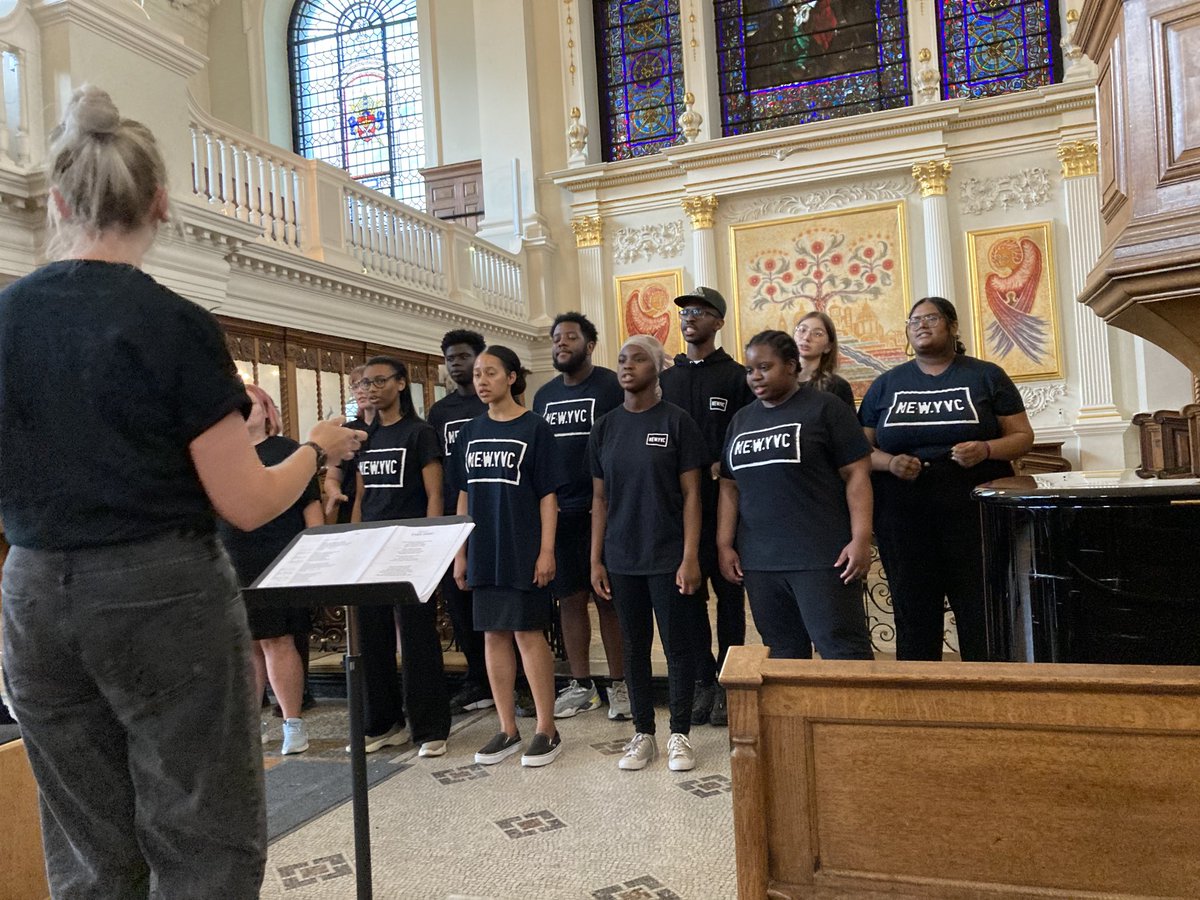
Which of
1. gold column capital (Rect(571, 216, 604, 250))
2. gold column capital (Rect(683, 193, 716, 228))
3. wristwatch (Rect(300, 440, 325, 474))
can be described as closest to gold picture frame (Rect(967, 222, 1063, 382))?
gold column capital (Rect(683, 193, 716, 228))

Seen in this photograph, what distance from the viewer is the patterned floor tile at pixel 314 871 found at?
249 cm

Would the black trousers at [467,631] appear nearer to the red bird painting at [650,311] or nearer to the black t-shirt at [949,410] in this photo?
the black t-shirt at [949,410]

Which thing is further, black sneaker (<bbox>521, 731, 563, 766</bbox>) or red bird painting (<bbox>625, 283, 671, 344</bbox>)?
red bird painting (<bbox>625, 283, 671, 344</bbox>)

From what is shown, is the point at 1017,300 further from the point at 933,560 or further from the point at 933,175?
the point at 933,560

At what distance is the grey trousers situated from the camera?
126 cm

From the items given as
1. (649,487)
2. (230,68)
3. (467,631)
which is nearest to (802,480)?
(649,487)

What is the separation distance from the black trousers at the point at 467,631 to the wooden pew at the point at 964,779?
261 centimetres

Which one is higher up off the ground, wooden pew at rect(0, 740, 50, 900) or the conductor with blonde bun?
the conductor with blonde bun

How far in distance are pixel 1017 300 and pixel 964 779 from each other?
9.19 meters

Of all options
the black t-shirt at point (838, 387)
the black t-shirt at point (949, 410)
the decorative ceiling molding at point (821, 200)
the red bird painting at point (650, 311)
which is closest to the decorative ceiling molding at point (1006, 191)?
the decorative ceiling molding at point (821, 200)

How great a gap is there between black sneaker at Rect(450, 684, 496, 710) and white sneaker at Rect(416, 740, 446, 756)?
0.64m

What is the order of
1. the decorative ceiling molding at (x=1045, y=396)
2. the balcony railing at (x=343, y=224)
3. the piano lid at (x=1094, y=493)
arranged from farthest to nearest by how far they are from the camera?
the decorative ceiling molding at (x=1045, y=396), the balcony railing at (x=343, y=224), the piano lid at (x=1094, y=493)

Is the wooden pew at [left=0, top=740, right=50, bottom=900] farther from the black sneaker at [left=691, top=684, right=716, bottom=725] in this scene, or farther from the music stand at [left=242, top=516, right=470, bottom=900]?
the black sneaker at [left=691, top=684, right=716, bottom=725]

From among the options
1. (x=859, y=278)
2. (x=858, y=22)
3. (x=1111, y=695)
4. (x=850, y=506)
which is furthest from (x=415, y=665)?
(x=858, y=22)
